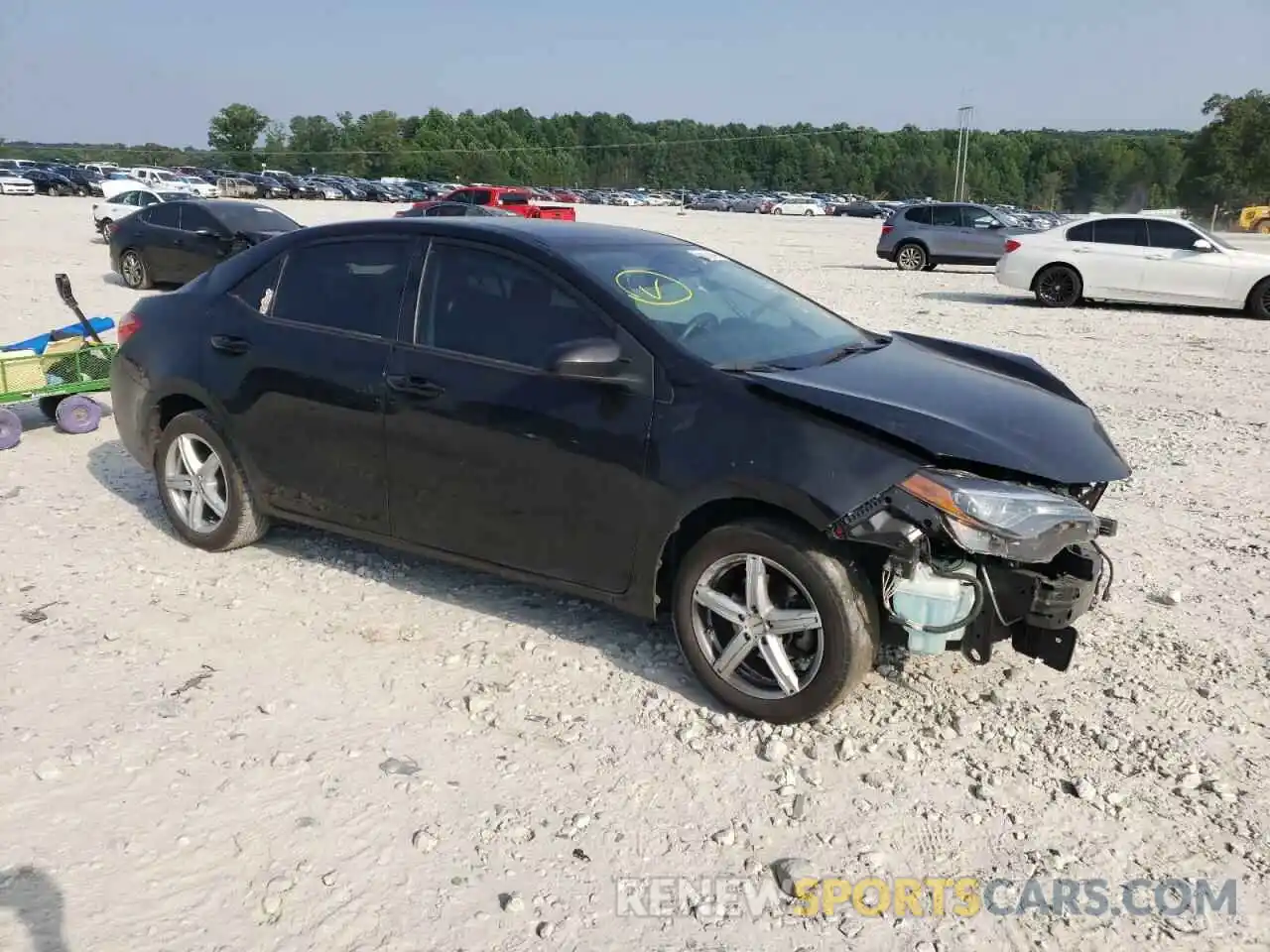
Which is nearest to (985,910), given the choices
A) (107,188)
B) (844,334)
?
(844,334)

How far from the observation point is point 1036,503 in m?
3.35

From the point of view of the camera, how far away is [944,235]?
2364cm

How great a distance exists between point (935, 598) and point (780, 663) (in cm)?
58

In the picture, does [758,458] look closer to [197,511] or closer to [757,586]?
[757,586]

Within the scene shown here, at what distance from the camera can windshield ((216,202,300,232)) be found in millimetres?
15859

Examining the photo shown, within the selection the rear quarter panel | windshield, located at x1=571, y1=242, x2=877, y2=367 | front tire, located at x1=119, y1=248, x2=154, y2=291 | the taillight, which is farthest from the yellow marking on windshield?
front tire, located at x1=119, y1=248, x2=154, y2=291

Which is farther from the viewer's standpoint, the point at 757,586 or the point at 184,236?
the point at 184,236

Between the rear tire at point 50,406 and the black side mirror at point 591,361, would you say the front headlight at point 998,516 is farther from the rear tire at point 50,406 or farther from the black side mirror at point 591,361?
the rear tire at point 50,406

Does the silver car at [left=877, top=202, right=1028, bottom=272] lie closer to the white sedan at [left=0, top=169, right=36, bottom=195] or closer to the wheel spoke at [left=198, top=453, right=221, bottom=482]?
the wheel spoke at [left=198, top=453, right=221, bottom=482]

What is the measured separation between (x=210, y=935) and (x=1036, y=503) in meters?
2.74

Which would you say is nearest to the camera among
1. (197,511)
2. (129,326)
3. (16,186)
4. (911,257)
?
(197,511)

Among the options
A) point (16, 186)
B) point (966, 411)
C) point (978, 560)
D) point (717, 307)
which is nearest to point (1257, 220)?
point (717, 307)

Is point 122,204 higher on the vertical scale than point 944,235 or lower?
higher

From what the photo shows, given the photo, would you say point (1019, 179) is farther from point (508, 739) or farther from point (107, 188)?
point (508, 739)
